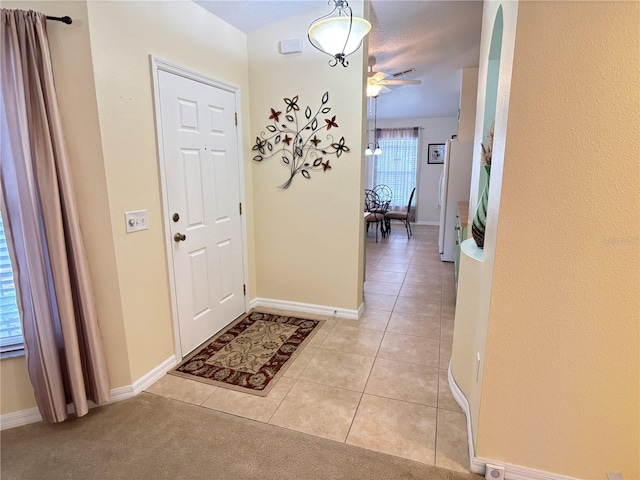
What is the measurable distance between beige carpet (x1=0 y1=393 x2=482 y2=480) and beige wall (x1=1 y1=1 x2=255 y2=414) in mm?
245

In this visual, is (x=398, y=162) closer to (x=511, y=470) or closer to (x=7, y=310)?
(x=511, y=470)

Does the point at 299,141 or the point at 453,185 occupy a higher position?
the point at 299,141

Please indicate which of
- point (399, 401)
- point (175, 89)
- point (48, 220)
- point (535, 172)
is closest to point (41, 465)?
point (48, 220)

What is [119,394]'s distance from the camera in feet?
6.71

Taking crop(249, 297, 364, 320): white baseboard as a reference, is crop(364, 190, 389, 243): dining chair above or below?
above

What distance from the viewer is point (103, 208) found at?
185 cm

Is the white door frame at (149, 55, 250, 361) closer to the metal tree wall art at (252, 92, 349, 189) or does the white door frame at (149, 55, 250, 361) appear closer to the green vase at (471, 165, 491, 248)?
the metal tree wall art at (252, 92, 349, 189)

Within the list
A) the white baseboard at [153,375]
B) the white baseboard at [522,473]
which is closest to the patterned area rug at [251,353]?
the white baseboard at [153,375]

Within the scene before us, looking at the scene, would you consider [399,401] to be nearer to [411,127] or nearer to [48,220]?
[48,220]

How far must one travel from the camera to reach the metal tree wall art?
2.87 m

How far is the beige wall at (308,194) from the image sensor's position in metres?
2.79

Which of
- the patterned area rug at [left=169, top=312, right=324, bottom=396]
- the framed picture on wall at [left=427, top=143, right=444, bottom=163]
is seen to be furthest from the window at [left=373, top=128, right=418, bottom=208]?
the patterned area rug at [left=169, top=312, right=324, bottom=396]

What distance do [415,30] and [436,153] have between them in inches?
190

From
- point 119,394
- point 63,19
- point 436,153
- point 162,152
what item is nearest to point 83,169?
point 162,152
